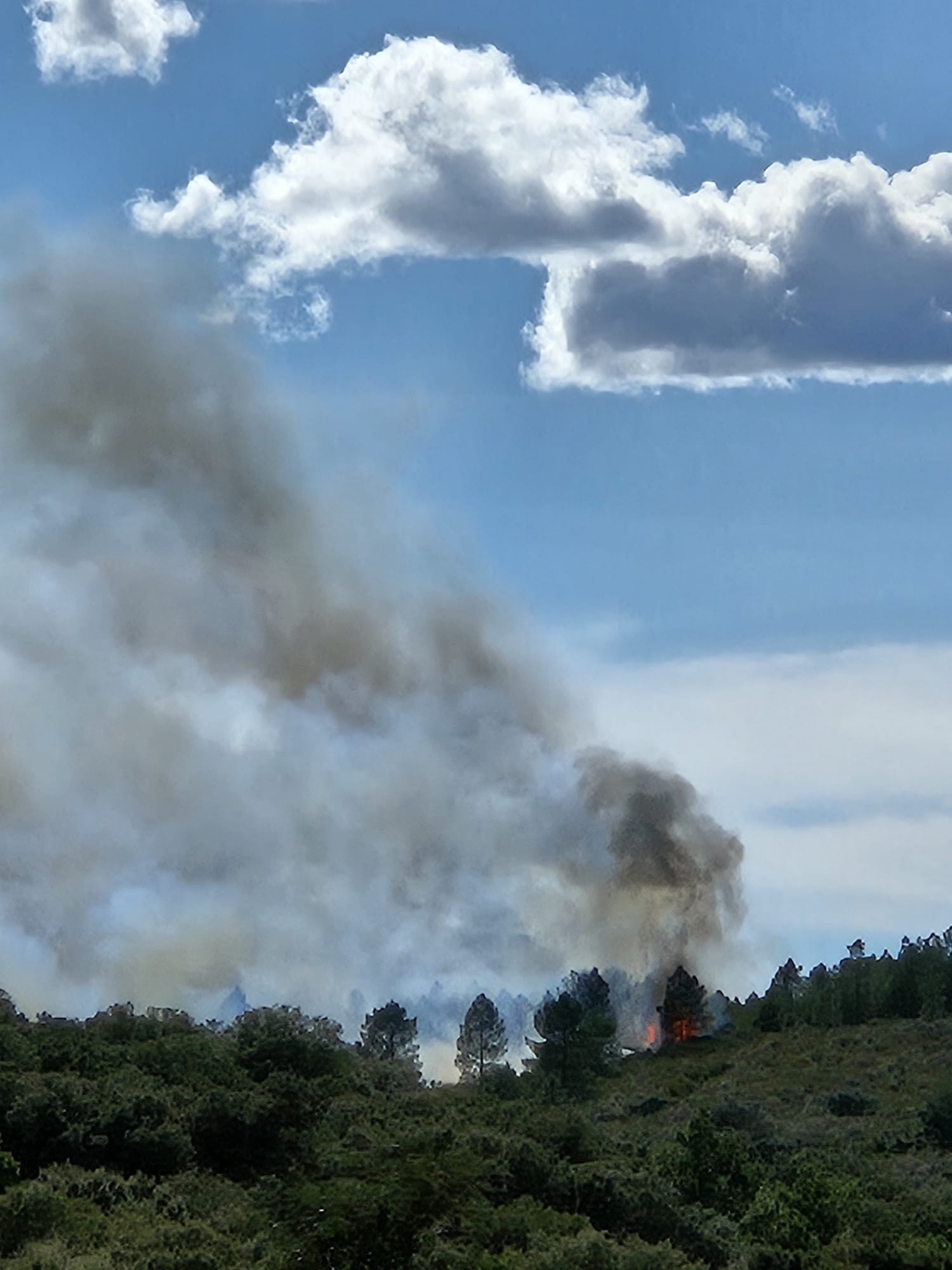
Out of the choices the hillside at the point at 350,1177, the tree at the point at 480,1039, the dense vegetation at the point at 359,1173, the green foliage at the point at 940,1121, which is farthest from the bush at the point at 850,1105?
the tree at the point at 480,1039

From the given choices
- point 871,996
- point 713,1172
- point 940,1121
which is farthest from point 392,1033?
point 713,1172

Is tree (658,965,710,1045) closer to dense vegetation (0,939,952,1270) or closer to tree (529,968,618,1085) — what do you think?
Answer: tree (529,968,618,1085)

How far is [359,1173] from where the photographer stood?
38344 millimetres

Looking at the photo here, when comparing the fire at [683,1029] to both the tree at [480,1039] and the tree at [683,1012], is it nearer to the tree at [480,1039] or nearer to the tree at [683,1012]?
the tree at [683,1012]

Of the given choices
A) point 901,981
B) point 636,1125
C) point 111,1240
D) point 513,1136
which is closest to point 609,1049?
point 901,981

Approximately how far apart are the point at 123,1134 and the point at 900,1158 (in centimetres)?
3796

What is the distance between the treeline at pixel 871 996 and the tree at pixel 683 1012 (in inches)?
182

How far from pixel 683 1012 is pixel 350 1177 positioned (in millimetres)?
106529

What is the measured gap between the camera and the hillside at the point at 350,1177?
36906mm

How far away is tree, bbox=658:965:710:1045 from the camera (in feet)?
460

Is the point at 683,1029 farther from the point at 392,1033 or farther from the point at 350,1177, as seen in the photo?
the point at 350,1177

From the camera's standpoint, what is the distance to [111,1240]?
39.6m

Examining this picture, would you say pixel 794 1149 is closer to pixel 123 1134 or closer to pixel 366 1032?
pixel 123 1134

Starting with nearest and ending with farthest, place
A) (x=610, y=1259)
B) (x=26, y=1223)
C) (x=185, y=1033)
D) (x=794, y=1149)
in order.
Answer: (x=610, y=1259)
(x=26, y=1223)
(x=185, y=1033)
(x=794, y=1149)
